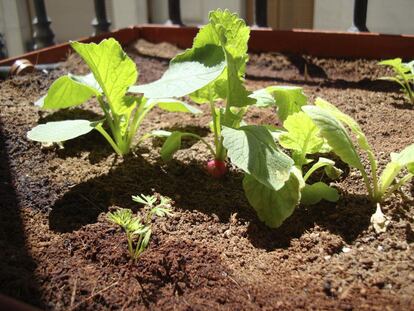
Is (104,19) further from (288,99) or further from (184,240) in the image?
(184,240)

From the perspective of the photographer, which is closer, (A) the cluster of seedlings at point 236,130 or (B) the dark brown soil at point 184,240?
(B) the dark brown soil at point 184,240

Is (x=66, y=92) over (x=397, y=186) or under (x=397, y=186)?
over

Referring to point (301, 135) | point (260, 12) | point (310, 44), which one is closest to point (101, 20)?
point (260, 12)

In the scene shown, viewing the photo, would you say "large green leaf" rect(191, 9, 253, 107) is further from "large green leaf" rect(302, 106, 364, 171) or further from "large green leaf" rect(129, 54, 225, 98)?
"large green leaf" rect(302, 106, 364, 171)

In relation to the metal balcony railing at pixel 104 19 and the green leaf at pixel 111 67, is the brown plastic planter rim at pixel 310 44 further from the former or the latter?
the green leaf at pixel 111 67

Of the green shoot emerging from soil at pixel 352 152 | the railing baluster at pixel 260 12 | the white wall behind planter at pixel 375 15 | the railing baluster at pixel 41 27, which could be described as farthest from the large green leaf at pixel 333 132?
the white wall behind planter at pixel 375 15

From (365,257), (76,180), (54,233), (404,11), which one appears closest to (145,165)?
(76,180)
